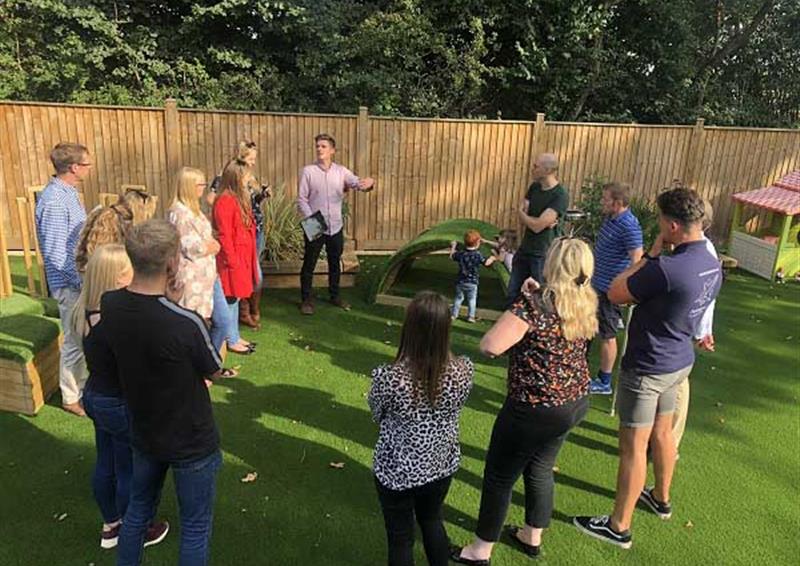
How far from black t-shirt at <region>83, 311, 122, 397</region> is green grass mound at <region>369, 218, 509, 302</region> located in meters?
4.40

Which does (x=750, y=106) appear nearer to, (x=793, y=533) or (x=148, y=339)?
(x=793, y=533)

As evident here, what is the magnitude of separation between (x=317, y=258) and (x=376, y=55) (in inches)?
298

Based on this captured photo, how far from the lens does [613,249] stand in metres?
4.70

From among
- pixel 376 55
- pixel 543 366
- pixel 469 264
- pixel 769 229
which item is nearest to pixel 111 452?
pixel 543 366

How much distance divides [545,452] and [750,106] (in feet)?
50.3

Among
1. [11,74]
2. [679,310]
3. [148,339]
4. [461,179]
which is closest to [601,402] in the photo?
[679,310]

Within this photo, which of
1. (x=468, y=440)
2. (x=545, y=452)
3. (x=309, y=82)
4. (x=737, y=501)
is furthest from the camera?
(x=309, y=82)

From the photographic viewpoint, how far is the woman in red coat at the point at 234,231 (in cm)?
517

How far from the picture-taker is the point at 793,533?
3.59m

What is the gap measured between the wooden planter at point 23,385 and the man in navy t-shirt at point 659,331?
4029 millimetres

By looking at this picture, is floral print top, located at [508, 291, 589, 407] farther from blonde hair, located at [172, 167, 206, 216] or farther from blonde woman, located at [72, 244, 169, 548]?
blonde hair, located at [172, 167, 206, 216]

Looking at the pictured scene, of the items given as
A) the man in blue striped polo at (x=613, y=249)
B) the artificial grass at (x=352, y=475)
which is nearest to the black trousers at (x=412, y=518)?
the artificial grass at (x=352, y=475)

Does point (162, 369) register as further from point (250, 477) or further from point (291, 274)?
point (291, 274)

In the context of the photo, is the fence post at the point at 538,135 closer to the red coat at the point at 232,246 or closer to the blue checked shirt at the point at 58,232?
the red coat at the point at 232,246
